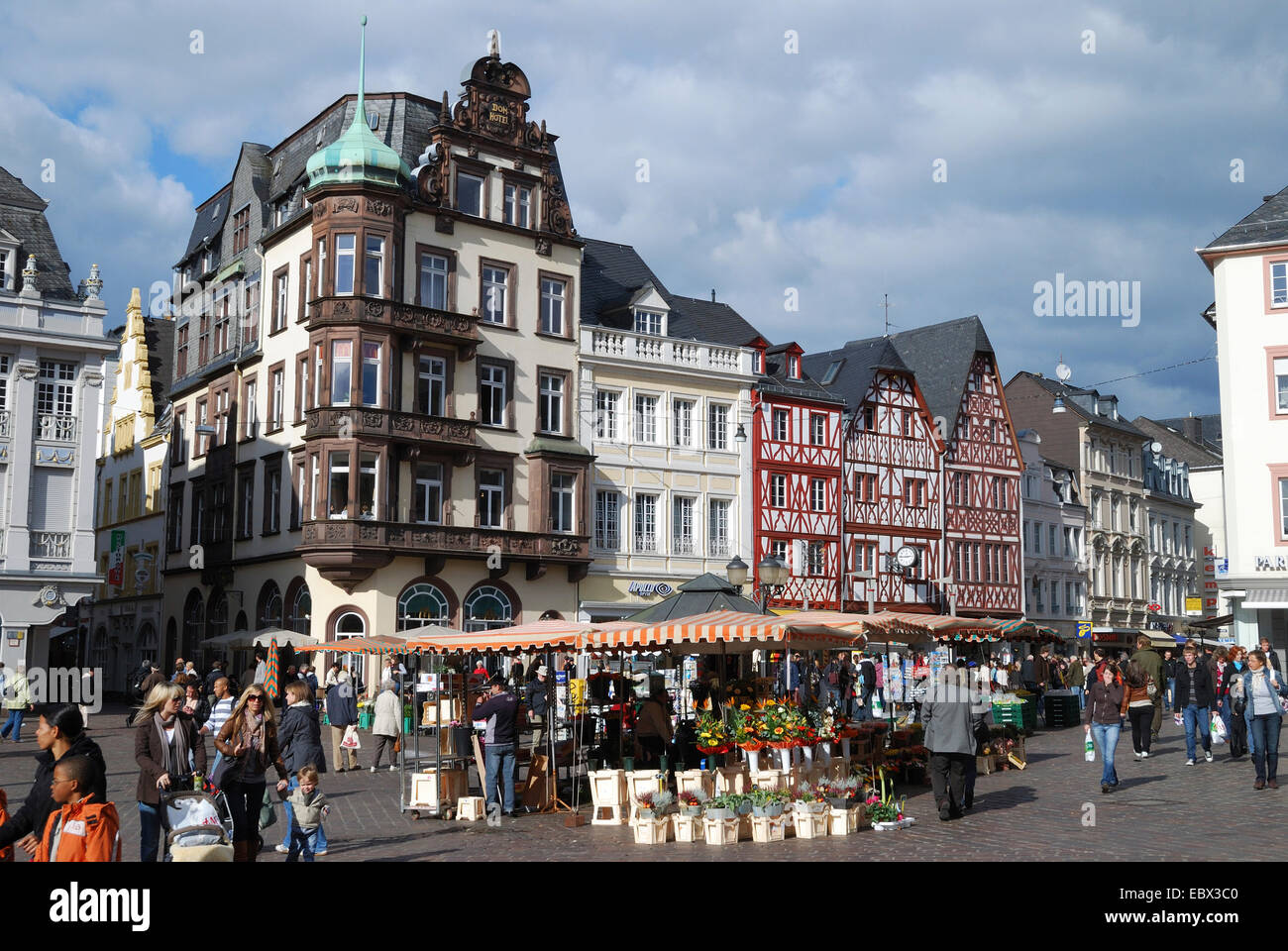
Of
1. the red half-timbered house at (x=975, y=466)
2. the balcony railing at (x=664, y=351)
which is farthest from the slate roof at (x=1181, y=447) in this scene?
the balcony railing at (x=664, y=351)

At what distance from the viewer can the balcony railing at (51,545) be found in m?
36.1

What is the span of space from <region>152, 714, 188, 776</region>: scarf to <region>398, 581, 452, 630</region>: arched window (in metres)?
26.3

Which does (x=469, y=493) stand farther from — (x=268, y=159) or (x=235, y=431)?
(x=268, y=159)

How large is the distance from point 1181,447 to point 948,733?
7526cm

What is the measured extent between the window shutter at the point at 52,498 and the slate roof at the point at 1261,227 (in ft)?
109

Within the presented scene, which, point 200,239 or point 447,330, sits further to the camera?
point 200,239

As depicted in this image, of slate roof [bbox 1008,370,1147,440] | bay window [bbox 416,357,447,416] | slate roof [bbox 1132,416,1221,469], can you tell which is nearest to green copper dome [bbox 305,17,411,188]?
bay window [bbox 416,357,447,416]

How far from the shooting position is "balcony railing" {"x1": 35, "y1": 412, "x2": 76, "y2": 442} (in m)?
36.7

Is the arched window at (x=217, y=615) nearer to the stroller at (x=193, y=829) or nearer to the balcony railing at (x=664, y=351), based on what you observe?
the balcony railing at (x=664, y=351)

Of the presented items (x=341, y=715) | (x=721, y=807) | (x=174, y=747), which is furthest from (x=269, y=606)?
(x=174, y=747)

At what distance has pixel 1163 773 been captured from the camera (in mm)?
20938
